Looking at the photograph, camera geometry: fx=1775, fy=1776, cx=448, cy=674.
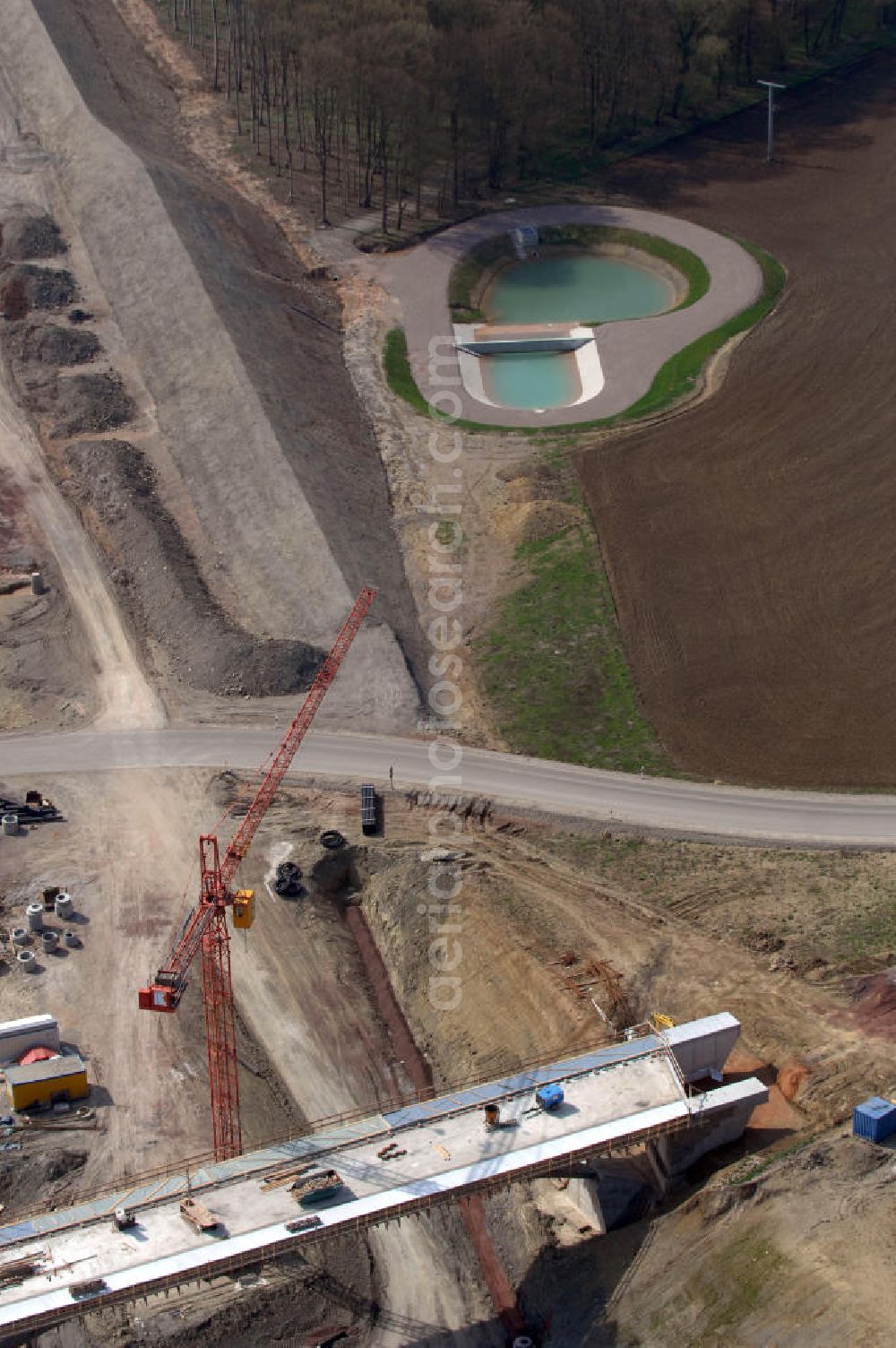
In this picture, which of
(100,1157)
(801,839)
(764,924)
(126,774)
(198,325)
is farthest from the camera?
(198,325)

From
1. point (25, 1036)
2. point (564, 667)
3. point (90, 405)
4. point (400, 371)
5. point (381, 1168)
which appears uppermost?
point (90, 405)

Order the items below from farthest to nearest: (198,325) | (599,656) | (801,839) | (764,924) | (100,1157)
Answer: (198,325) < (599,656) < (801,839) < (764,924) < (100,1157)

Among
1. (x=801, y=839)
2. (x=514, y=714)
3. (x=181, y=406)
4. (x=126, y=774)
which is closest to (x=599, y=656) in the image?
(x=514, y=714)

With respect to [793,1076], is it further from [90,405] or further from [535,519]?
[90,405]

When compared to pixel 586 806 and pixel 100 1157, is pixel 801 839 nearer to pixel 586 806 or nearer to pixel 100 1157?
pixel 586 806

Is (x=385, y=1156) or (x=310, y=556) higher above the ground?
Answer: (x=310, y=556)

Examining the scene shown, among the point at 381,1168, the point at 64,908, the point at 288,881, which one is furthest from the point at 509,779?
the point at 381,1168

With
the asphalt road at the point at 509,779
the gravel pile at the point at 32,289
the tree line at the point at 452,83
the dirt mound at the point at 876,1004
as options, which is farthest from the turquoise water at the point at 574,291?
the dirt mound at the point at 876,1004

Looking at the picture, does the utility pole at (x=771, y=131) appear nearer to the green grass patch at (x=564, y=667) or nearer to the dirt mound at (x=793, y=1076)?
the green grass patch at (x=564, y=667)
